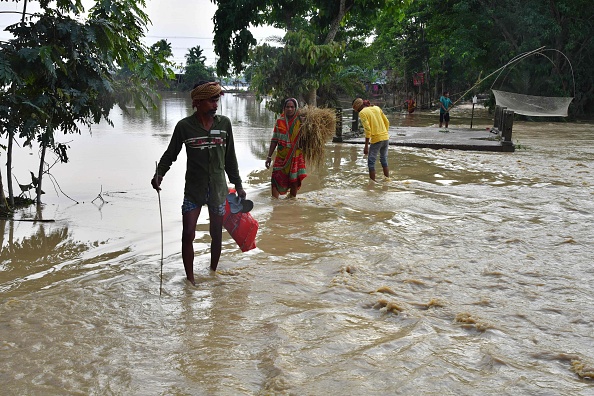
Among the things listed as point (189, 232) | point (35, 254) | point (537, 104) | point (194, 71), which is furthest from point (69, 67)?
point (194, 71)

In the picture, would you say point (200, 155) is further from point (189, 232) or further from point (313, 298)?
point (313, 298)

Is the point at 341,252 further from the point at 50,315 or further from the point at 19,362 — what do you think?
the point at 19,362

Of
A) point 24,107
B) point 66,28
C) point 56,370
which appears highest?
point 66,28

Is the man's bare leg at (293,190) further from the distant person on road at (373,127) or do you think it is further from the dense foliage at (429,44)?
the dense foliage at (429,44)

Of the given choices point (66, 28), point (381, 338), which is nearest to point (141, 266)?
point (381, 338)

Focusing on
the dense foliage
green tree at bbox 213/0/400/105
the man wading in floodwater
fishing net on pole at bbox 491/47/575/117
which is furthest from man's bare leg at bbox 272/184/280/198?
fishing net on pole at bbox 491/47/575/117

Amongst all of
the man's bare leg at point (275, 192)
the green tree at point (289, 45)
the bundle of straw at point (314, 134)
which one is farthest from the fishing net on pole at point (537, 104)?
the man's bare leg at point (275, 192)

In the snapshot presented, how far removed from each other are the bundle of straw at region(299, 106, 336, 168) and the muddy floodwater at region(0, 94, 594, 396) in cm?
61

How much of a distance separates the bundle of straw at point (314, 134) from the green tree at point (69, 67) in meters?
2.33

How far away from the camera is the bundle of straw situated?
916 cm

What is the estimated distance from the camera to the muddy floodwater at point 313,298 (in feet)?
11.8

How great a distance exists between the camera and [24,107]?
7.13m

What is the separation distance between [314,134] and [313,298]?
4610 mm

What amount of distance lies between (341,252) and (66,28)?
3.97 m
